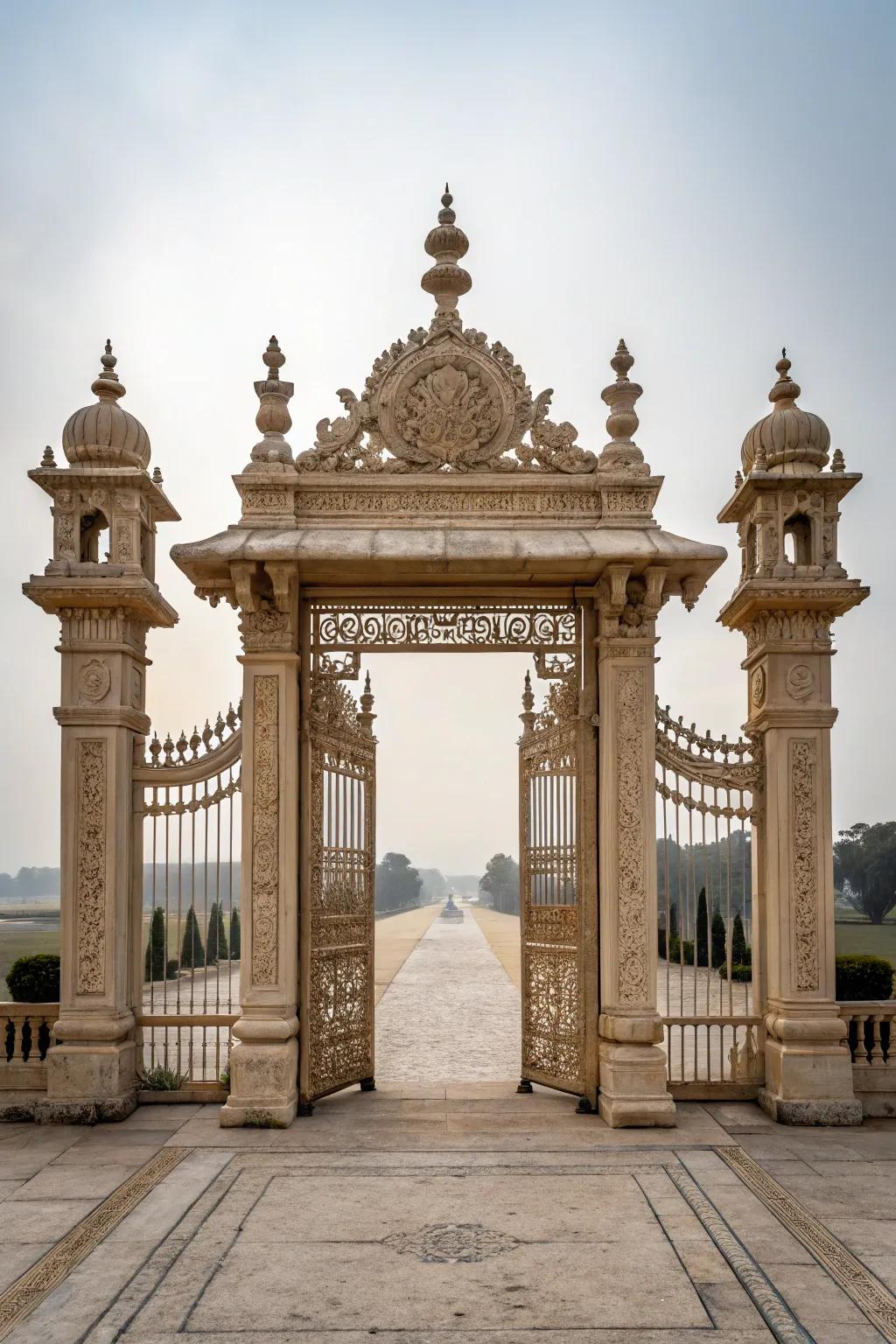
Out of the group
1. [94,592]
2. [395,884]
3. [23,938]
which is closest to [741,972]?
[94,592]

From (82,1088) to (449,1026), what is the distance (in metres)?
6.17

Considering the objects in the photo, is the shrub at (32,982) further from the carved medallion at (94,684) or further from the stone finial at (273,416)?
the stone finial at (273,416)

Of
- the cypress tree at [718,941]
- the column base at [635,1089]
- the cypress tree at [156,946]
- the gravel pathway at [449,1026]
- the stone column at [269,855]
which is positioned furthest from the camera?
the cypress tree at [718,941]

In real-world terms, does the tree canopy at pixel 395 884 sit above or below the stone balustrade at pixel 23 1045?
below

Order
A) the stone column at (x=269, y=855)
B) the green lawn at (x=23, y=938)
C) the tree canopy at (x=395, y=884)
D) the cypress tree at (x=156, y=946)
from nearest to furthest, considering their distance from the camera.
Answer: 1. the stone column at (x=269, y=855)
2. the cypress tree at (x=156, y=946)
3. the green lawn at (x=23, y=938)
4. the tree canopy at (x=395, y=884)

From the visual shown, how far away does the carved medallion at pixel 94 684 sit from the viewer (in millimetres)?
9086

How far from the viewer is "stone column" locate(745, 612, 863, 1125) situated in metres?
8.68

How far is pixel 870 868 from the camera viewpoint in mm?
31609

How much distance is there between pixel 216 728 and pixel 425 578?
2.10m

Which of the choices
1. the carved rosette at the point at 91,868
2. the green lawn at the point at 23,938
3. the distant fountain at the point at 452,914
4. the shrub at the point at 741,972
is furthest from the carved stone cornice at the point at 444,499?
the distant fountain at the point at 452,914

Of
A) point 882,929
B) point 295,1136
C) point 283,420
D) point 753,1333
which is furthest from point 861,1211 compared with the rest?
point 882,929

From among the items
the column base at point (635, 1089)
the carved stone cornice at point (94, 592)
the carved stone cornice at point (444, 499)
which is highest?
the carved stone cornice at point (444, 499)

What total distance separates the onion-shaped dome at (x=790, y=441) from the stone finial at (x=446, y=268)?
2692 mm

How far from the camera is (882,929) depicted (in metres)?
32.9
